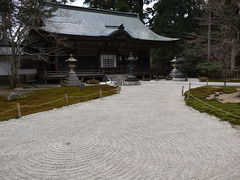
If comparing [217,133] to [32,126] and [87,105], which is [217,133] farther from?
[87,105]

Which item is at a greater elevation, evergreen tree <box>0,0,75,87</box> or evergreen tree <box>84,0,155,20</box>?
evergreen tree <box>84,0,155,20</box>

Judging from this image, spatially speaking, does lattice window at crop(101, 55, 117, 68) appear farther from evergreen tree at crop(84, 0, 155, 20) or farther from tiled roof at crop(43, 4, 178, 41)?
evergreen tree at crop(84, 0, 155, 20)

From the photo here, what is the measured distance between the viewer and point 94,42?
27.1m

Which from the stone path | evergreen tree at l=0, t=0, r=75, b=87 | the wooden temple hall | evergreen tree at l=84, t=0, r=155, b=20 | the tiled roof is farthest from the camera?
evergreen tree at l=84, t=0, r=155, b=20

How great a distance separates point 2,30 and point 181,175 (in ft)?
66.1

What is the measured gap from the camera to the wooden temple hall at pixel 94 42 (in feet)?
81.6

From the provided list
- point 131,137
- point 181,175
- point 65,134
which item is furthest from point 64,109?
point 181,175

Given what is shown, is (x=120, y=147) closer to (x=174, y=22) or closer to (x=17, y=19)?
(x=17, y=19)

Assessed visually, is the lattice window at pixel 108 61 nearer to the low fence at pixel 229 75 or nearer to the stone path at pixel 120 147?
the low fence at pixel 229 75

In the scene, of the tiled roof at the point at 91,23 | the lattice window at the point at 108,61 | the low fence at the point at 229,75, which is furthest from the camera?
the lattice window at the point at 108,61

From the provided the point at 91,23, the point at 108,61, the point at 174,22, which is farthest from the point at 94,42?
the point at 174,22

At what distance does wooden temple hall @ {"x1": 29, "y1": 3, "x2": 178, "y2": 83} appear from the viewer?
81.6 feet

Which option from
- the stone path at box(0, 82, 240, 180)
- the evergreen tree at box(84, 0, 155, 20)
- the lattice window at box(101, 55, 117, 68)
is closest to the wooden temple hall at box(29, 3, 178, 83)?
the lattice window at box(101, 55, 117, 68)

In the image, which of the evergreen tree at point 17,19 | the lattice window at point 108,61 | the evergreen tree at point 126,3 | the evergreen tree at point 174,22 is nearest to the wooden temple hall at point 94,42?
the lattice window at point 108,61
